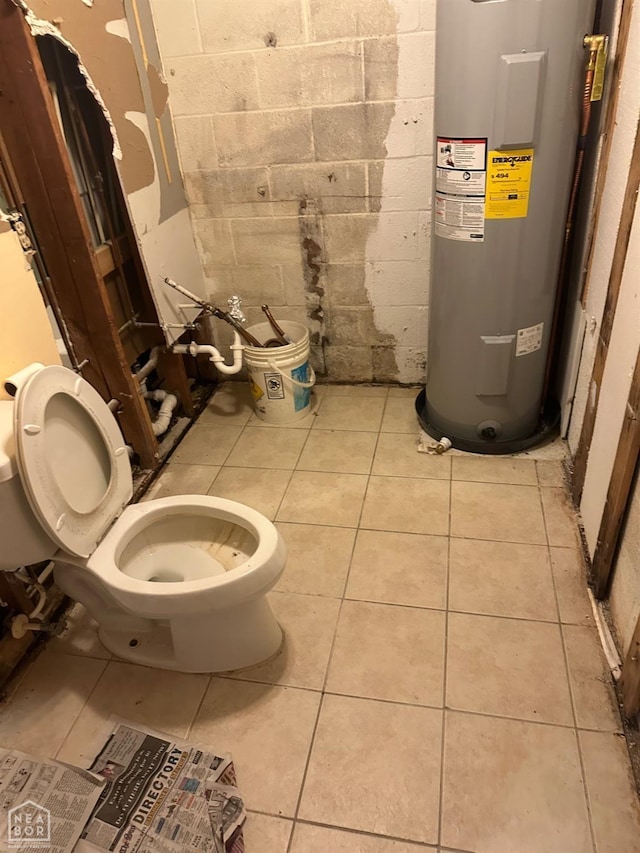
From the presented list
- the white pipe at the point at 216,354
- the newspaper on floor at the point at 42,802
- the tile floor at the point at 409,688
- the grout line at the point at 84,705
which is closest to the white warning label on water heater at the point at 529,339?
the tile floor at the point at 409,688

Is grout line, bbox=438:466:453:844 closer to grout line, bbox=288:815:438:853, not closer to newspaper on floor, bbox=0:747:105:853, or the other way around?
grout line, bbox=288:815:438:853

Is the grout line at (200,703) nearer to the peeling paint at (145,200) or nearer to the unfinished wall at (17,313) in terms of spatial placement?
the unfinished wall at (17,313)

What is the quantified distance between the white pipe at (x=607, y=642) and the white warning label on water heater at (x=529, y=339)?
0.81 metres

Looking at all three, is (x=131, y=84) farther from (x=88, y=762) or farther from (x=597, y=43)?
(x=88, y=762)

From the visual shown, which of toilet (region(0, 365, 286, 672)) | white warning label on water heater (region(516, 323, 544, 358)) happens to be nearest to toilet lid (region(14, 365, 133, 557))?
toilet (region(0, 365, 286, 672))

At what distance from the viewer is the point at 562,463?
2.06m

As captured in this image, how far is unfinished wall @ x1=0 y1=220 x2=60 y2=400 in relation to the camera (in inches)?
54.5

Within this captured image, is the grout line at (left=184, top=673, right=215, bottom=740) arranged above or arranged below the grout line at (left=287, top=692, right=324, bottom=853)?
above

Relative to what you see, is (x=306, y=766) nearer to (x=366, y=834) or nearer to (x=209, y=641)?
(x=366, y=834)

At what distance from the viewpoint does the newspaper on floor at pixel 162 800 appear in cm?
115

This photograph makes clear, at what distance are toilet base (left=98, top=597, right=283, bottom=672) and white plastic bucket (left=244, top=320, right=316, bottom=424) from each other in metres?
1.05

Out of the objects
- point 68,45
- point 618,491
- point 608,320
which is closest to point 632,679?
point 618,491

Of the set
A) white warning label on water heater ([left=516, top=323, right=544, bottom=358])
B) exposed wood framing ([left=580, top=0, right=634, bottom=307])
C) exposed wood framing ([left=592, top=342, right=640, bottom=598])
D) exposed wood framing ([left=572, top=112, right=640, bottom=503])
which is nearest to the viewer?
exposed wood framing ([left=592, top=342, right=640, bottom=598])

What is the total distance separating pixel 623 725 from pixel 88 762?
1.19 m
